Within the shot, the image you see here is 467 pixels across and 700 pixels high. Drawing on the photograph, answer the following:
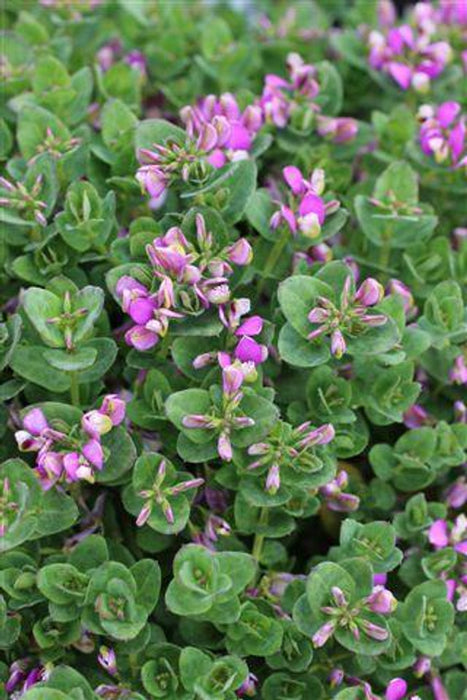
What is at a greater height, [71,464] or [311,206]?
[311,206]

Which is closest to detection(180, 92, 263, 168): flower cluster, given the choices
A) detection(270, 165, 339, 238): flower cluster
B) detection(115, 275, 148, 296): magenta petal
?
detection(270, 165, 339, 238): flower cluster

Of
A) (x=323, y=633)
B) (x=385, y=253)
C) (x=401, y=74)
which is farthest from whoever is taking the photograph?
(x=401, y=74)

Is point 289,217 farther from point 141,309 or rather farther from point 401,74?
point 401,74

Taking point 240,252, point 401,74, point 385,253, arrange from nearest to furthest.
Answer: point 240,252 → point 385,253 → point 401,74

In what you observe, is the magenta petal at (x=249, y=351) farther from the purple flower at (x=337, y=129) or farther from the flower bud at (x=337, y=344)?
the purple flower at (x=337, y=129)

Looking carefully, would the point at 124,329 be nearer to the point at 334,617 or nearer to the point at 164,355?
the point at 164,355

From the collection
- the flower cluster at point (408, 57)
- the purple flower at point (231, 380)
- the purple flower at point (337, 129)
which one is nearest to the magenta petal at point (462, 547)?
the purple flower at point (231, 380)

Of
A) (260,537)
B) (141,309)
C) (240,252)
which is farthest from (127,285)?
(260,537)
